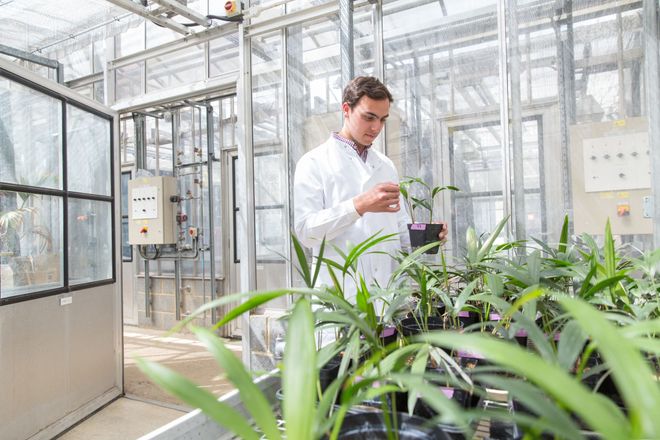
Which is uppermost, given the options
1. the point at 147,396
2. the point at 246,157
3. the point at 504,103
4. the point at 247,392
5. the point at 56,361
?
the point at 504,103

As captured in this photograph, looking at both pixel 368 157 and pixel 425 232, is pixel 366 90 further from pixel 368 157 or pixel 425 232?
pixel 425 232

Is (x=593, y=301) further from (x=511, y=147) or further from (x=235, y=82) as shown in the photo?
(x=235, y=82)

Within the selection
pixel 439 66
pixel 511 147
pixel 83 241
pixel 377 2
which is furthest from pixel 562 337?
pixel 83 241

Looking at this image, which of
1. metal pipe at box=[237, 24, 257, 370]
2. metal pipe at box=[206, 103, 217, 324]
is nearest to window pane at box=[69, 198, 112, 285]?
metal pipe at box=[237, 24, 257, 370]

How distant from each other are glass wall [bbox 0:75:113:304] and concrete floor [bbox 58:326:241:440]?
696mm

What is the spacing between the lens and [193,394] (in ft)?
1.05

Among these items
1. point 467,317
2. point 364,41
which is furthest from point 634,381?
point 364,41

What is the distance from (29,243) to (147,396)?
1306mm

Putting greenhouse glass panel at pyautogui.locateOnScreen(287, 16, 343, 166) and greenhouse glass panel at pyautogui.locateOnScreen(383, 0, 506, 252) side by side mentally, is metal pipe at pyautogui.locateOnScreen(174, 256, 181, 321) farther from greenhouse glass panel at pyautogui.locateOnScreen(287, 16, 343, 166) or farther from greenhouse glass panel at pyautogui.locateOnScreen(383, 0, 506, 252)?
greenhouse glass panel at pyautogui.locateOnScreen(383, 0, 506, 252)

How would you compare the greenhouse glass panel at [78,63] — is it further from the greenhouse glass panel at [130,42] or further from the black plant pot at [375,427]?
the black plant pot at [375,427]

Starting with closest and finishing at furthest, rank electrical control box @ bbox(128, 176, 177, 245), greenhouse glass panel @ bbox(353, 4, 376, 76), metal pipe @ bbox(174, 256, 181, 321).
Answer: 1. greenhouse glass panel @ bbox(353, 4, 376, 76)
2. electrical control box @ bbox(128, 176, 177, 245)
3. metal pipe @ bbox(174, 256, 181, 321)

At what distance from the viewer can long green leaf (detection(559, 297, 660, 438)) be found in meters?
0.23

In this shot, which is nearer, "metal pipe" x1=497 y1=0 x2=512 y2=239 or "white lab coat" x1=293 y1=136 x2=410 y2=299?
"white lab coat" x1=293 y1=136 x2=410 y2=299

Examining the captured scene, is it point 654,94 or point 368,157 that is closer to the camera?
point 368,157
